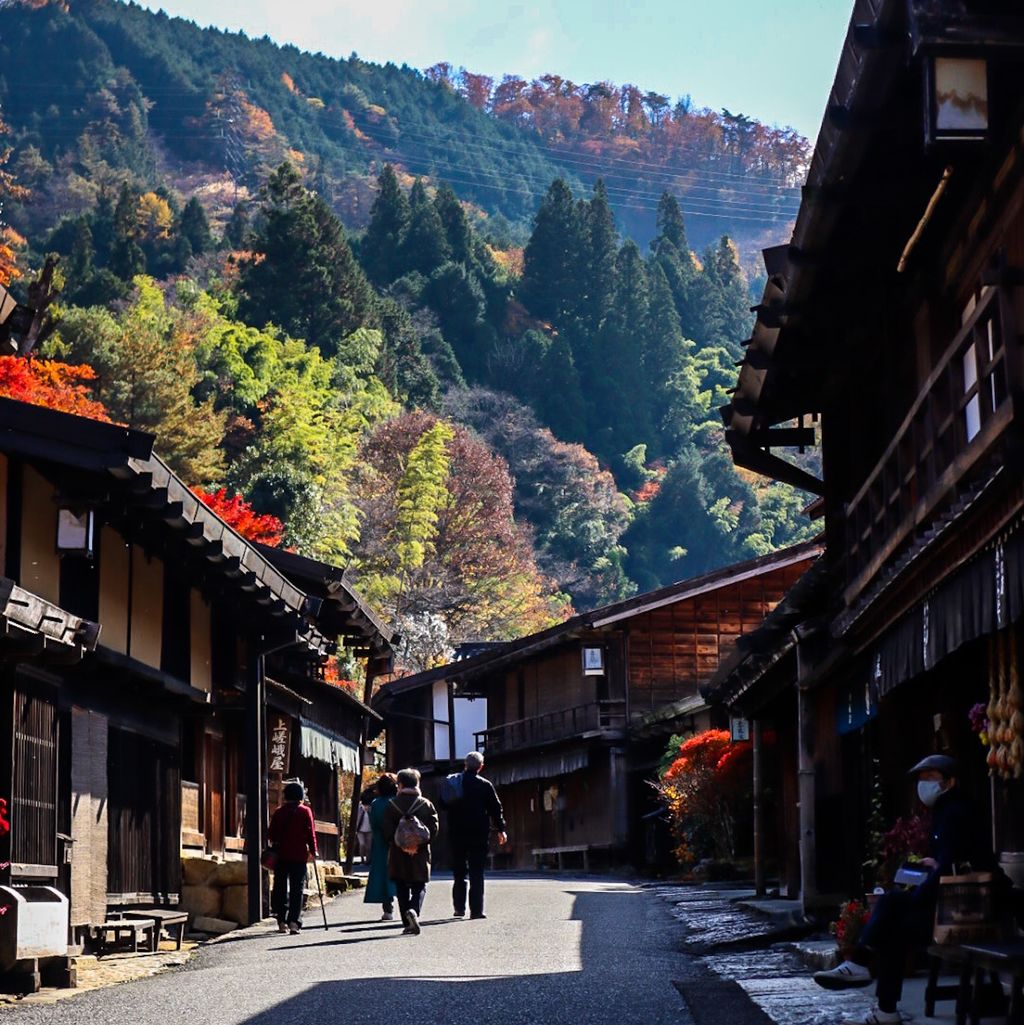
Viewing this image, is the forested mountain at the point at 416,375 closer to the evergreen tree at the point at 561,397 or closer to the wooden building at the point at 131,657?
the evergreen tree at the point at 561,397

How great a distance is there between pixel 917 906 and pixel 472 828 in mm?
9941

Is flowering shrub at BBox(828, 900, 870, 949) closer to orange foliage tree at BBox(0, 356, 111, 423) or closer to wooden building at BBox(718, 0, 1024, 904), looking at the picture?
wooden building at BBox(718, 0, 1024, 904)

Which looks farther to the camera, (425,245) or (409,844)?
(425,245)

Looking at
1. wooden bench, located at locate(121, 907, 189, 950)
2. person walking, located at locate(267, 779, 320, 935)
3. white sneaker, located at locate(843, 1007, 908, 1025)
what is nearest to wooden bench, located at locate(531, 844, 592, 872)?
person walking, located at locate(267, 779, 320, 935)

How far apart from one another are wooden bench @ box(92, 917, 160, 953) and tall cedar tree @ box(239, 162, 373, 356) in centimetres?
7004

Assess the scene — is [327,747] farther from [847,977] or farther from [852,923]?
[847,977]

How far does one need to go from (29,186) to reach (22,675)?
126 metres

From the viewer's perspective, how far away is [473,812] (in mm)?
18609

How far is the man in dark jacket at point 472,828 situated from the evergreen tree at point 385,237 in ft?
299

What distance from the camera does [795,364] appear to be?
1469cm

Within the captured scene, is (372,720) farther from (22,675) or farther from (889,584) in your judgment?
(889,584)

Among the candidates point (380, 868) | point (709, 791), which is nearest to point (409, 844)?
point (380, 868)

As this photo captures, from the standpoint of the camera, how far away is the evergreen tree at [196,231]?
10469 centimetres

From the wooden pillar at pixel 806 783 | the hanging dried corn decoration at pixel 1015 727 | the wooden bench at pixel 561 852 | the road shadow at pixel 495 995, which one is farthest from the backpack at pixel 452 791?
the wooden bench at pixel 561 852
